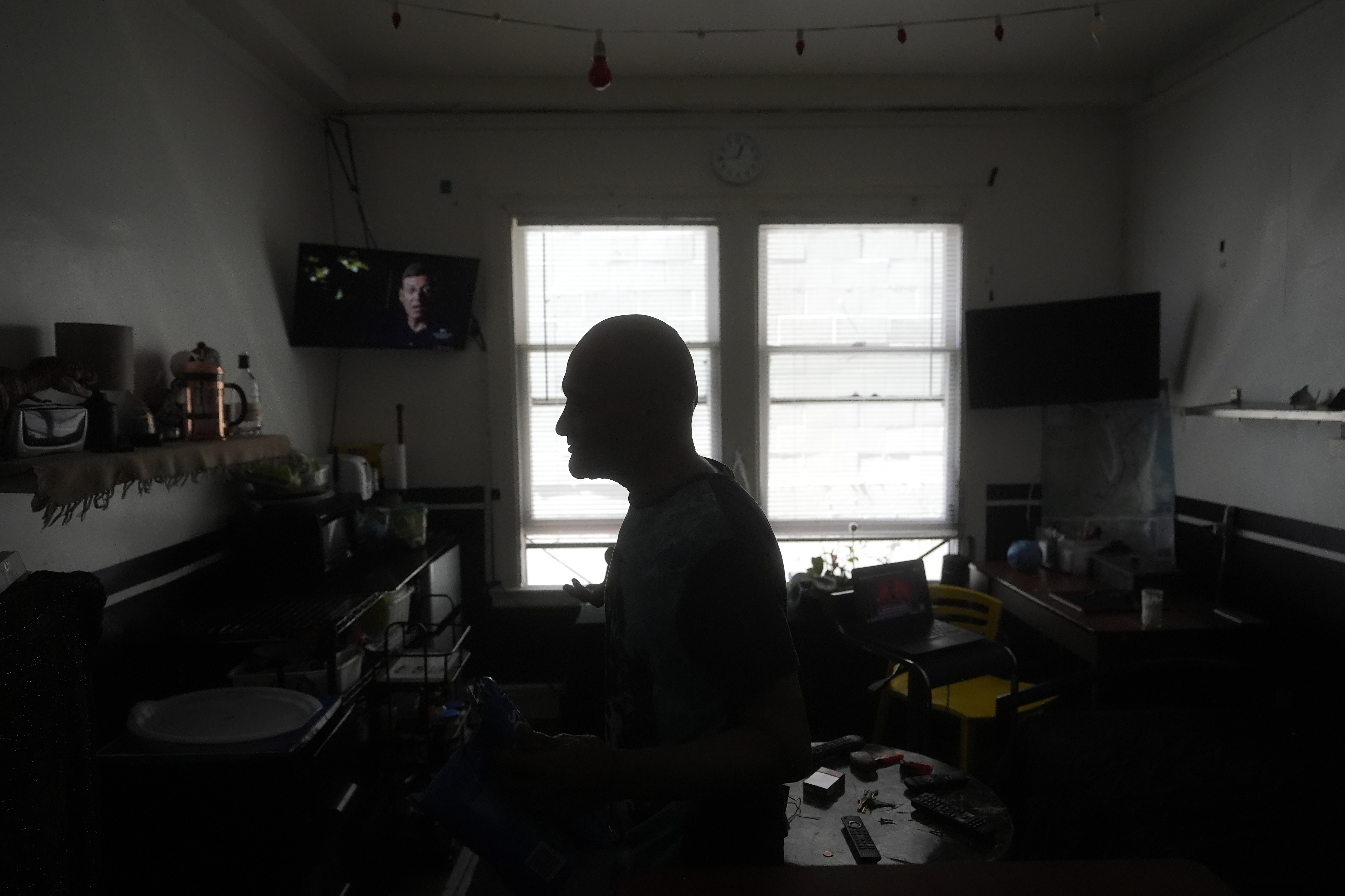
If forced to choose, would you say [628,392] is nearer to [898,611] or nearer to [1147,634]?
[898,611]

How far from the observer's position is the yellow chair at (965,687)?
3.03 meters

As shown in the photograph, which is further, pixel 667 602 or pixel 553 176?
pixel 553 176

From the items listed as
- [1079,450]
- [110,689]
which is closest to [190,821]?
[110,689]

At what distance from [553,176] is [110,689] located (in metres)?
2.73

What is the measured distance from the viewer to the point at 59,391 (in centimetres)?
192

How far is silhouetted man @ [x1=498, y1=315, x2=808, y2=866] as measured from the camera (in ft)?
3.52

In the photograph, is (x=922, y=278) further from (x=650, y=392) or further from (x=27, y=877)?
(x=27, y=877)

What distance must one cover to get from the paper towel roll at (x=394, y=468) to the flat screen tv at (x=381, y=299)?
489 mm

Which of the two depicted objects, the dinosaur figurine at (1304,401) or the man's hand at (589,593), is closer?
the man's hand at (589,593)

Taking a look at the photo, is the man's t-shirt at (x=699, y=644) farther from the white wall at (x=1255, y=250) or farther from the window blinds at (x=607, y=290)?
the white wall at (x=1255, y=250)

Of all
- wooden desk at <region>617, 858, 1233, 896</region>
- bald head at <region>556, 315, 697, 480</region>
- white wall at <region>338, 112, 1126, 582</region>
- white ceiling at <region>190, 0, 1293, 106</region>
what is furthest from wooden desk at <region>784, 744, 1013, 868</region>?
white ceiling at <region>190, 0, 1293, 106</region>

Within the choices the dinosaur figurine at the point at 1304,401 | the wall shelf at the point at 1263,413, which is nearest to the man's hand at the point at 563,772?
the wall shelf at the point at 1263,413

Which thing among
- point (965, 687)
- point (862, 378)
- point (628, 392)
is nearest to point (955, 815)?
point (628, 392)

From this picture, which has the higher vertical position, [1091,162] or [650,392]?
[1091,162]
